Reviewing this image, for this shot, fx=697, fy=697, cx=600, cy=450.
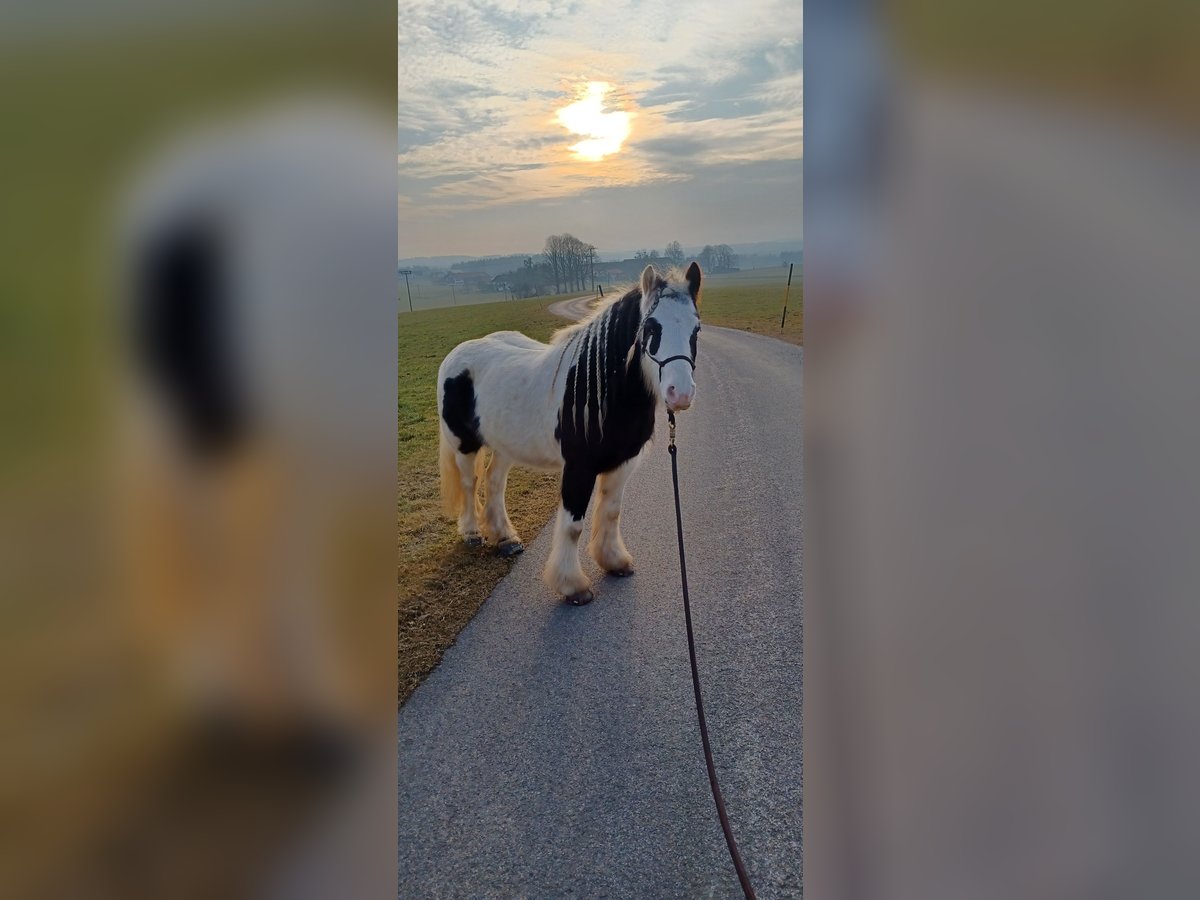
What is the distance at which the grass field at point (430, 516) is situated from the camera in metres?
1.78

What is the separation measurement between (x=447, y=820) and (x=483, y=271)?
1.28m

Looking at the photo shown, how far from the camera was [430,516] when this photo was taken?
81.2 inches

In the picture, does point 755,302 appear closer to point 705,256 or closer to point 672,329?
point 705,256

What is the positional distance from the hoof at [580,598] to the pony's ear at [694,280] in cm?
93

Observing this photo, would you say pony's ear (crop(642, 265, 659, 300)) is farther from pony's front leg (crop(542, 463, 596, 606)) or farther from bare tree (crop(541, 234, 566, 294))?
pony's front leg (crop(542, 463, 596, 606))

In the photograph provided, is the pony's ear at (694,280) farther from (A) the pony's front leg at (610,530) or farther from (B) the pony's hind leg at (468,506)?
(B) the pony's hind leg at (468,506)

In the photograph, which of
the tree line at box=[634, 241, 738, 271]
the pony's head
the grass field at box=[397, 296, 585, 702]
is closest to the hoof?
the grass field at box=[397, 296, 585, 702]
